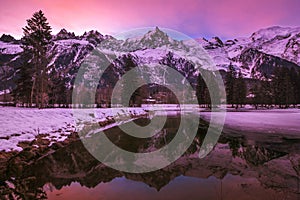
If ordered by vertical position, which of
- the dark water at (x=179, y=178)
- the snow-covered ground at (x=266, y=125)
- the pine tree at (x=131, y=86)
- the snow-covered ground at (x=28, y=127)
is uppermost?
the pine tree at (x=131, y=86)

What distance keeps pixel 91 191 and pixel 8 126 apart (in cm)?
1002

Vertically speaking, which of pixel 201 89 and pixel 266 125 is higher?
pixel 201 89

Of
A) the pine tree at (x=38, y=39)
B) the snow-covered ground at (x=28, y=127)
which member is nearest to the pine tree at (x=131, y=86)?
the pine tree at (x=38, y=39)

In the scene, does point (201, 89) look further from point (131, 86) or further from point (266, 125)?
point (266, 125)

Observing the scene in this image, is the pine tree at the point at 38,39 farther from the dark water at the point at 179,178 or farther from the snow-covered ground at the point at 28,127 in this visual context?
the dark water at the point at 179,178

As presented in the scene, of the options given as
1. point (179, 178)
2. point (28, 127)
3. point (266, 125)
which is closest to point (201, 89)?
point (266, 125)

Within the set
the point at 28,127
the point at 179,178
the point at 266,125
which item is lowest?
the point at 179,178

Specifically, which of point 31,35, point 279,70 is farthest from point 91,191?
point 279,70

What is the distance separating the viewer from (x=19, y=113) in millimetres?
19609

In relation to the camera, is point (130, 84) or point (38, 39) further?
point (130, 84)

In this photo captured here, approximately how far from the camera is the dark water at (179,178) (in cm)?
762

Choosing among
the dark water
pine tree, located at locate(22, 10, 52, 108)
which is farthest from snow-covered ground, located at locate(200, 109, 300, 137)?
pine tree, located at locate(22, 10, 52, 108)

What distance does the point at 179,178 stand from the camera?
9.34m

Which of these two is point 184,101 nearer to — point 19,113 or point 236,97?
point 236,97
